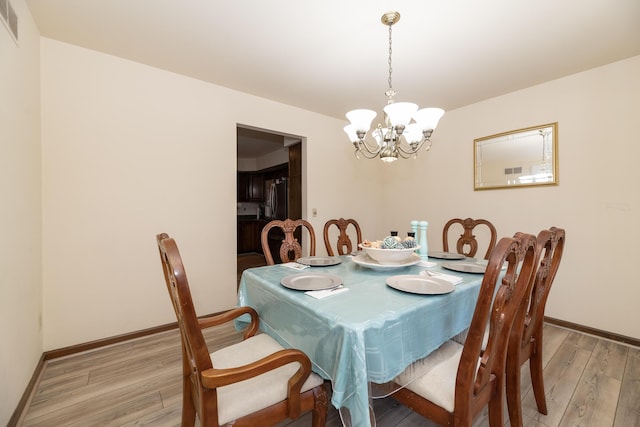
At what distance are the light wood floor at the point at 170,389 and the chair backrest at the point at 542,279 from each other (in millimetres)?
549

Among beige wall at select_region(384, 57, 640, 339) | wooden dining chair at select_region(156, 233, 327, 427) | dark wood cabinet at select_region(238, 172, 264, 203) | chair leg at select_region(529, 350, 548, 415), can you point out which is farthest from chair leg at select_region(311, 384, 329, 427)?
dark wood cabinet at select_region(238, 172, 264, 203)

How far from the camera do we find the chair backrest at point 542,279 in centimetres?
119

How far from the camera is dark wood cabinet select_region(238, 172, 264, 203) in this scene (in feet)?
21.6

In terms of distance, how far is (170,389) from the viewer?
1.63 m

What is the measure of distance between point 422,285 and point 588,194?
2.29 metres

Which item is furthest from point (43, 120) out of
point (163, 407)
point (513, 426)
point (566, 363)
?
point (566, 363)

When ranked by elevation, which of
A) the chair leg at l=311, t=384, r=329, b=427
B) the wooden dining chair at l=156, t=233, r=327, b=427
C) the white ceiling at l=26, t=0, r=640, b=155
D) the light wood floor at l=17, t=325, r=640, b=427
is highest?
the white ceiling at l=26, t=0, r=640, b=155

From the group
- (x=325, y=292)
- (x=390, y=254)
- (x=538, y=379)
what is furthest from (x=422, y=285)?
(x=538, y=379)

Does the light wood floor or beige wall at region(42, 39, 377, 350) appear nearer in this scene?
the light wood floor

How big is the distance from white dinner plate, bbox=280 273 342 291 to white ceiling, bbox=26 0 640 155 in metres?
1.64

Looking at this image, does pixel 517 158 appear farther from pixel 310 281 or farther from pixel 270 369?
pixel 270 369

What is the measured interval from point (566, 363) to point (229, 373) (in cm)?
242

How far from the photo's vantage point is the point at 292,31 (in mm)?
1852

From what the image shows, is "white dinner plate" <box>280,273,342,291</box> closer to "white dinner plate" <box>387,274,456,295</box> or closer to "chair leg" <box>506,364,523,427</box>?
"white dinner plate" <box>387,274,456,295</box>
